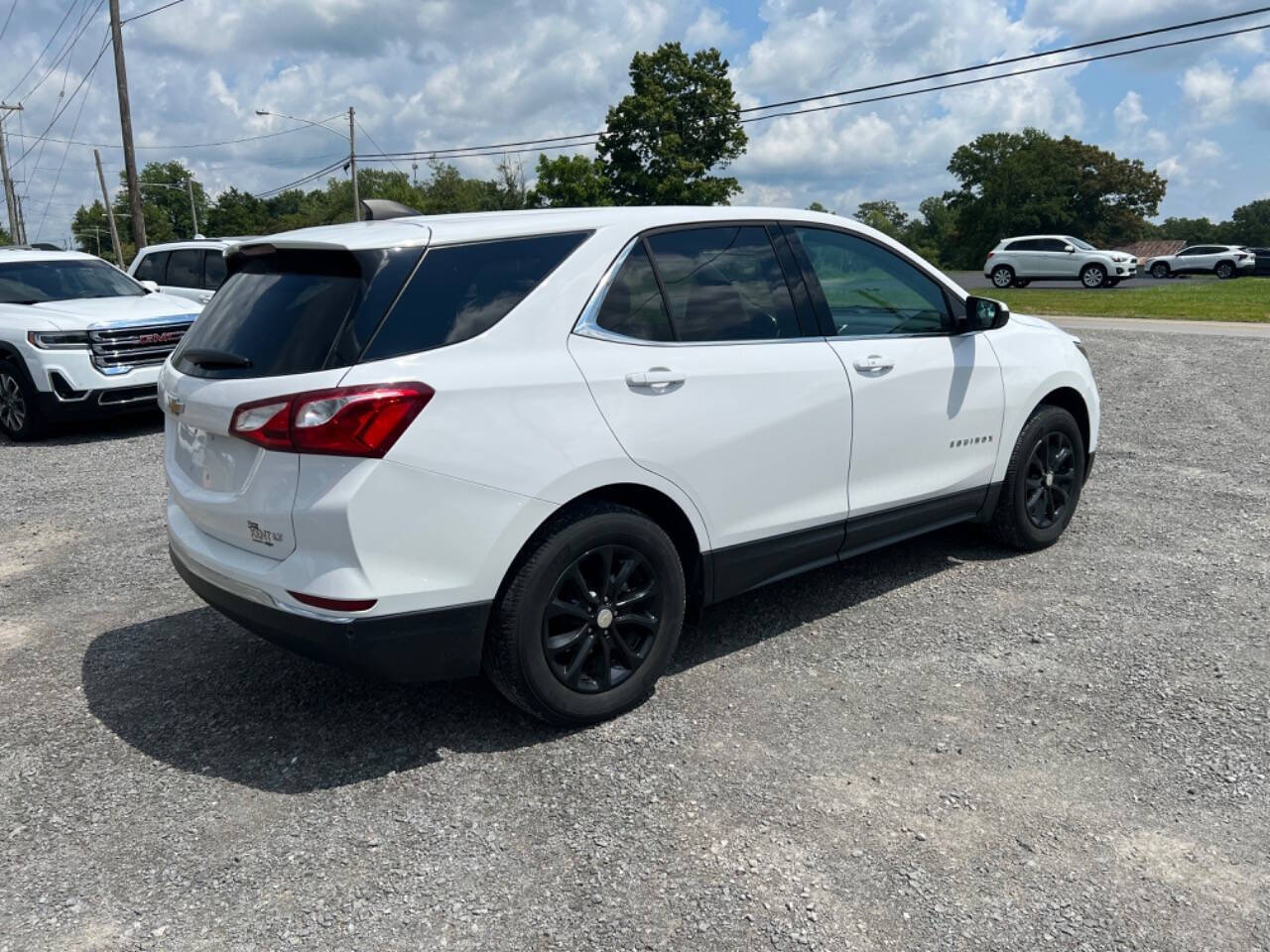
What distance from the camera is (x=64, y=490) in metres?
7.53

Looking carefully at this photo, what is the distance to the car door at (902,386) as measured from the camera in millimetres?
4379

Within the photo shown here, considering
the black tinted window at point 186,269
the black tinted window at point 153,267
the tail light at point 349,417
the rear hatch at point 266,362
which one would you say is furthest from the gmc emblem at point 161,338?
the tail light at point 349,417

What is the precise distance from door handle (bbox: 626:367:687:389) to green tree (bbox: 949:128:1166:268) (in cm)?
7879

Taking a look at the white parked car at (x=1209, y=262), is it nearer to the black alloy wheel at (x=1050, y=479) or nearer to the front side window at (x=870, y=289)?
the black alloy wheel at (x=1050, y=479)

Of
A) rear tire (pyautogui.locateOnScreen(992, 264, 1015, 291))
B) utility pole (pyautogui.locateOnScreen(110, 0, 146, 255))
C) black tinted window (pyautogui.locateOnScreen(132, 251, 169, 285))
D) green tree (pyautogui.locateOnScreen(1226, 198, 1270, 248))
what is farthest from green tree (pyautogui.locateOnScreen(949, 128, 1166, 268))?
black tinted window (pyautogui.locateOnScreen(132, 251, 169, 285))

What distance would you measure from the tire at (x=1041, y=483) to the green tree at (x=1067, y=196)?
3004 inches

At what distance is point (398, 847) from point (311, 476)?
1119mm

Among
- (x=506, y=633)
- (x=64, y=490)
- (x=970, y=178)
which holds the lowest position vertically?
(x=64, y=490)

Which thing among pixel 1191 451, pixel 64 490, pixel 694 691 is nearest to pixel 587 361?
pixel 694 691

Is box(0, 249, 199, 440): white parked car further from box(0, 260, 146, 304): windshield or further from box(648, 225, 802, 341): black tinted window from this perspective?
box(648, 225, 802, 341): black tinted window

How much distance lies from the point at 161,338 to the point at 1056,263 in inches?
1198

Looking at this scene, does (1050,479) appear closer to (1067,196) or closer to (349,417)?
(349,417)

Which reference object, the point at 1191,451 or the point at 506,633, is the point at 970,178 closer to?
the point at 1191,451

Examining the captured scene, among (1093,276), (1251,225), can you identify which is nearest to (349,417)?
(1093,276)
